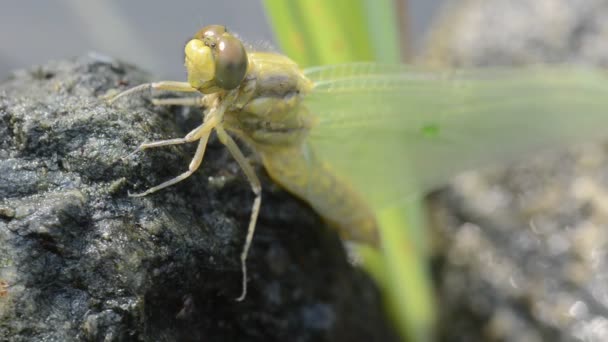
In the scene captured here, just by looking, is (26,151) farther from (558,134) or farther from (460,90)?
(558,134)

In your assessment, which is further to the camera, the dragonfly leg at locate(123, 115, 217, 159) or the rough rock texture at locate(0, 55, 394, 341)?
the dragonfly leg at locate(123, 115, 217, 159)

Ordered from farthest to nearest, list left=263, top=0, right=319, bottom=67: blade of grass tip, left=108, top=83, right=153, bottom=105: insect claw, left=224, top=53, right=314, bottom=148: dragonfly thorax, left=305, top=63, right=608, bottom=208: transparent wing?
left=263, top=0, right=319, bottom=67: blade of grass tip < left=305, top=63, right=608, bottom=208: transparent wing < left=224, top=53, right=314, bottom=148: dragonfly thorax < left=108, top=83, right=153, bottom=105: insect claw

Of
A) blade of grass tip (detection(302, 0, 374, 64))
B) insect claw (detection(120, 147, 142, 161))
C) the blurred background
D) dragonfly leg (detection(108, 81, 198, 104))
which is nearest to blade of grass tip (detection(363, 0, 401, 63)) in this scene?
blade of grass tip (detection(302, 0, 374, 64))

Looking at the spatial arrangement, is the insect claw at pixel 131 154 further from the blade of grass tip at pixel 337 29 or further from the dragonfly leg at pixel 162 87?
the blade of grass tip at pixel 337 29

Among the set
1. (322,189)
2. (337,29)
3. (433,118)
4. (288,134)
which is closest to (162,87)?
(288,134)

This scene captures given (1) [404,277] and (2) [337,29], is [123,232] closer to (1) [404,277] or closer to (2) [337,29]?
(2) [337,29]

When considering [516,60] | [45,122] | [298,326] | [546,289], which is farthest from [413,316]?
[45,122]

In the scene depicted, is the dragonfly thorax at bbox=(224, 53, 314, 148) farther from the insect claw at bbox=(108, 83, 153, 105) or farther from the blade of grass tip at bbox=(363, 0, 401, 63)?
the blade of grass tip at bbox=(363, 0, 401, 63)
